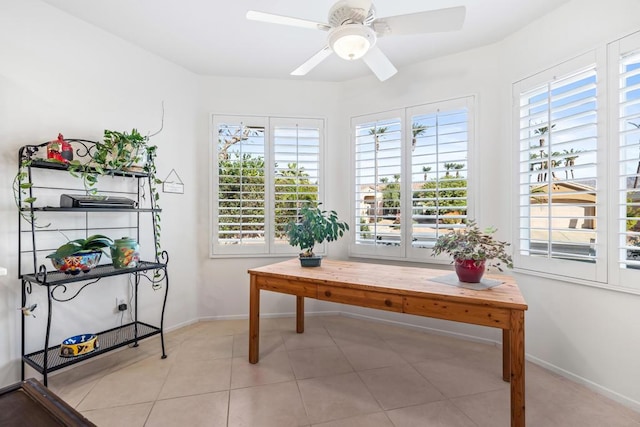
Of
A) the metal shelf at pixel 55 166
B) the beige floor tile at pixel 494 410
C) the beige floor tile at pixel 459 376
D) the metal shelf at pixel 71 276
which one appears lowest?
the beige floor tile at pixel 494 410

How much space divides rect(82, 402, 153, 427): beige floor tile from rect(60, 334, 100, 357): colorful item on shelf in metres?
0.42

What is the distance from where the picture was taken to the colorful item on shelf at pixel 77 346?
2119 millimetres

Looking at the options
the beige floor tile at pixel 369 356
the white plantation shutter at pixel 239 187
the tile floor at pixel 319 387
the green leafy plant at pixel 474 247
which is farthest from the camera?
the white plantation shutter at pixel 239 187

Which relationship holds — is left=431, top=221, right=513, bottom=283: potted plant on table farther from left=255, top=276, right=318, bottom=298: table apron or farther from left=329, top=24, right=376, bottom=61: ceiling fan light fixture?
left=329, top=24, right=376, bottom=61: ceiling fan light fixture

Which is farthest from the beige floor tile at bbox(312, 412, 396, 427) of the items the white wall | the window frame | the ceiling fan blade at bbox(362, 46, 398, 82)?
the ceiling fan blade at bbox(362, 46, 398, 82)

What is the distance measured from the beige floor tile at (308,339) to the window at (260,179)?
92cm

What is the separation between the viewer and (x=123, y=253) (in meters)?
2.34

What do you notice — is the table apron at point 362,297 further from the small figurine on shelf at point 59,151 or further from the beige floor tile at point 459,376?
the small figurine on shelf at point 59,151

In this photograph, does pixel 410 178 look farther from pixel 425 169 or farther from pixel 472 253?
pixel 472 253

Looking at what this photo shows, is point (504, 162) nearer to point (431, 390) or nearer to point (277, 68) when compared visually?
point (431, 390)

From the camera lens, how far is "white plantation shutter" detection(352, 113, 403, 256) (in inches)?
129

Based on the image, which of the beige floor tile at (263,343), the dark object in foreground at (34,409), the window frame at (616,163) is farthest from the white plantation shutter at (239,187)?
the window frame at (616,163)

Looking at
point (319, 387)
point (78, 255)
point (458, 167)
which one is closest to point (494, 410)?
point (319, 387)

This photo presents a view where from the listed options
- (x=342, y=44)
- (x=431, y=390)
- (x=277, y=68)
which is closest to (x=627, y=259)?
(x=431, y=390)
